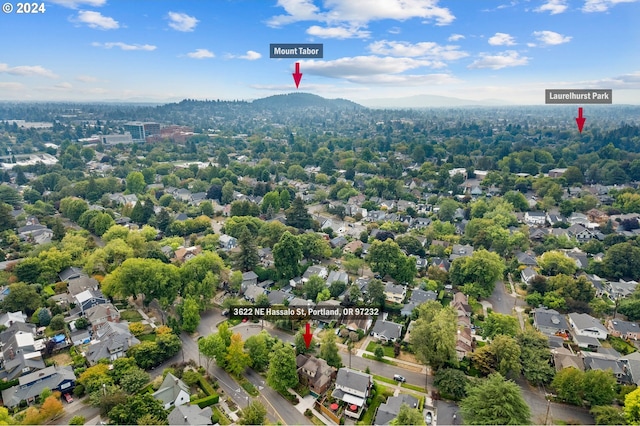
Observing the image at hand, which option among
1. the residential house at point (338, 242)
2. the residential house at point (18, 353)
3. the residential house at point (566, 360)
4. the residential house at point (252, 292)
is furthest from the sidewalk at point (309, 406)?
the residential house at point (338, 242)

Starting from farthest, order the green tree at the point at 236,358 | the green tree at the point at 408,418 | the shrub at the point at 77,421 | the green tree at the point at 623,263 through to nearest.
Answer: the green tree at the point at 623,263 < the green tree at the point at 236,358 < the shrub at the point at 77,421 < the green tree at the point at 408,418

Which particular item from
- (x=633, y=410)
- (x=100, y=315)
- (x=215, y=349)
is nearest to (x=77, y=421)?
(x=215, y=349)

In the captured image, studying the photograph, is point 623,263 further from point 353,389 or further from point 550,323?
point 353,389

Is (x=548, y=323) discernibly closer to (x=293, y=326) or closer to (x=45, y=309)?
(x=293, y=326)

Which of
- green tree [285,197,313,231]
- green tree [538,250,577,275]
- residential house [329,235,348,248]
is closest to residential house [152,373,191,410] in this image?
residential house [329,235,348,248]

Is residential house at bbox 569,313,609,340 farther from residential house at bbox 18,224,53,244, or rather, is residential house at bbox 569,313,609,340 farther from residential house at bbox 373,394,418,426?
residential house at bbox 18,224,53,244

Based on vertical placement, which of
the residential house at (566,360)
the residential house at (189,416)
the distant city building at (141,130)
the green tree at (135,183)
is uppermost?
the distant city building at (141,130)

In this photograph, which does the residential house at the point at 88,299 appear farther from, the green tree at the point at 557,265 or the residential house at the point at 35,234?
the green tree at the point at 557,265

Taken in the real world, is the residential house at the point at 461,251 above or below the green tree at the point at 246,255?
below

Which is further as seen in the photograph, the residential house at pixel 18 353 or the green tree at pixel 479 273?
the green tree at pixel 479 273
